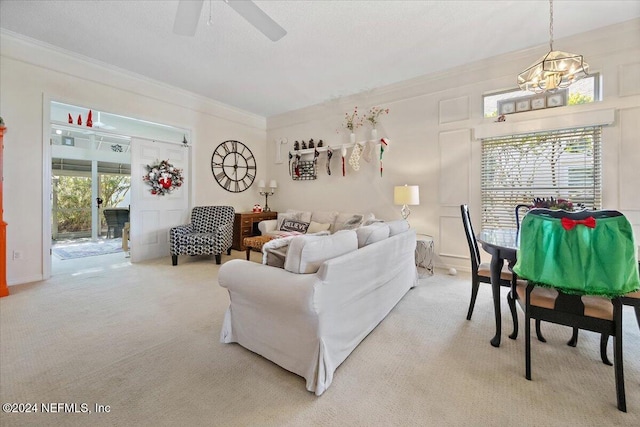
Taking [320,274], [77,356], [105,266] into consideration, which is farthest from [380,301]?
[105,266]

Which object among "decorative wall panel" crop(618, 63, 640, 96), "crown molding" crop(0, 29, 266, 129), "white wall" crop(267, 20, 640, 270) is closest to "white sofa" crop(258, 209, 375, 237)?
"white wall" crop(267, 20, 640, 270)

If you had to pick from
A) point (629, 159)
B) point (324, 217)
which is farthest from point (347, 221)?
point (629, 159)

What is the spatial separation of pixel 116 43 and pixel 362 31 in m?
3.10

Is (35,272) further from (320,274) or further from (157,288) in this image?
(320,274)

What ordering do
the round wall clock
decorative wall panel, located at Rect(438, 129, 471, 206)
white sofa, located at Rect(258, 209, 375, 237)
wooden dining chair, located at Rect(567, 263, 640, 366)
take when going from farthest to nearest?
the round wall clock < white sofa, located at Rect(258, 209, 375, 237) < decorative wall panel, located at Rect(438, 129, 471, 206) < wooden dining chair, located at Rect(567, 263, 640, 366)

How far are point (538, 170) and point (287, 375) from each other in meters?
3.88

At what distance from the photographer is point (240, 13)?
1.99 m

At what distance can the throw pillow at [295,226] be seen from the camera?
497 cm

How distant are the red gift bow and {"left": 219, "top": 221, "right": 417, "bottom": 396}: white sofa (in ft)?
3.77

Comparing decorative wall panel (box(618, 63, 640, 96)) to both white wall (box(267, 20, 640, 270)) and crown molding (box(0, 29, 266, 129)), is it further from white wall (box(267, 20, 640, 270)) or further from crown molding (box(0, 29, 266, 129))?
crown molding (box(0, 29, 266, 129))

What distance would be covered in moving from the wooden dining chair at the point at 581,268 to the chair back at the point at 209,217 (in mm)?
4538

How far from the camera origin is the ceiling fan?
6.31 feet

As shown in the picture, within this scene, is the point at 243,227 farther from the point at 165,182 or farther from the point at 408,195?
the point at 408,195

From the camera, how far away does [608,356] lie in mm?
1846
